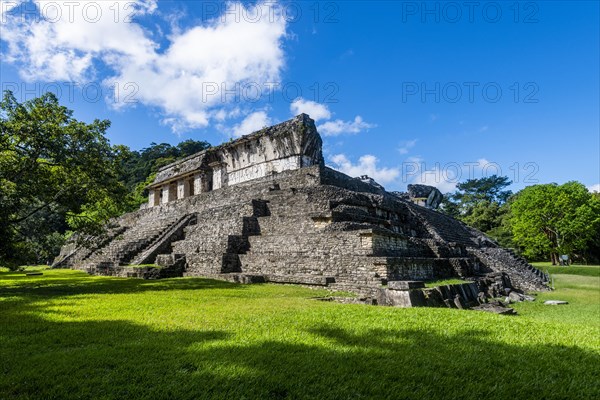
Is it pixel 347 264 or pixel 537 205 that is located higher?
pixel 537 205

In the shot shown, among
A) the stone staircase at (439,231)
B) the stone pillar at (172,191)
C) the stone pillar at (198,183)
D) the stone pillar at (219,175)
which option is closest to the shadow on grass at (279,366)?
the stone staircase at (439,231)

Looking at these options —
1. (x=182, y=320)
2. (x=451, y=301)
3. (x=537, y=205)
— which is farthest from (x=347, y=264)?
(x=537, y=205)

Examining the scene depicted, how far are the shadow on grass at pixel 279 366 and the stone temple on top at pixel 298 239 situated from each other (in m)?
3.79

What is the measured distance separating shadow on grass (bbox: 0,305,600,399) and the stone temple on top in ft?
12.4

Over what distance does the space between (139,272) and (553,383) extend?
436 inches

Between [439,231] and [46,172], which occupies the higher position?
[46,172]

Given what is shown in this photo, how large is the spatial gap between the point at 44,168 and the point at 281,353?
30.2ft

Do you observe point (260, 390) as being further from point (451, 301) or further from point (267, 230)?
point (267, 230)

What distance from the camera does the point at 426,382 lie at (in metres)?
2.91

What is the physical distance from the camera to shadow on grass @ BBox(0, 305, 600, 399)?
267 centimetres

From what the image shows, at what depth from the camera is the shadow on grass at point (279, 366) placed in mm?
2672

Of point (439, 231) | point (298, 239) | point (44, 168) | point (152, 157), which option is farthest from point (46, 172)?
point (152, 157)

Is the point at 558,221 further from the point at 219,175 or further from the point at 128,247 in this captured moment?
the point at 128,247

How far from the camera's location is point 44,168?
9578 mm
